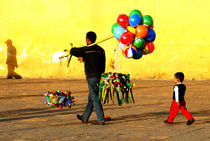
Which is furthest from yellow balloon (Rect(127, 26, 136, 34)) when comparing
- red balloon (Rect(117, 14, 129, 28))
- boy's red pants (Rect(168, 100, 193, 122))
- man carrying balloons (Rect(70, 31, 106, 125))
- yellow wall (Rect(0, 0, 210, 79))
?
yellow wall (Rect(0, 0, 210, 79))

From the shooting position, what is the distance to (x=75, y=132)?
765 centimetres

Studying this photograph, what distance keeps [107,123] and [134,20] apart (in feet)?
6.56

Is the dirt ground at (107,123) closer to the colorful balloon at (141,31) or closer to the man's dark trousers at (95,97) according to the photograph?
the man's dark trousers at (95,97)

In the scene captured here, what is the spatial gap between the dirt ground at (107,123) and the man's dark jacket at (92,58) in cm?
97

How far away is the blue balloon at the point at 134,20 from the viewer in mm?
8641

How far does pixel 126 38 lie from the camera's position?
8.56 metres

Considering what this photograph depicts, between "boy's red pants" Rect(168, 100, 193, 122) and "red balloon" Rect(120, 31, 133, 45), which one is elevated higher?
"red balloon" Rect(120, 31, 133, 45)

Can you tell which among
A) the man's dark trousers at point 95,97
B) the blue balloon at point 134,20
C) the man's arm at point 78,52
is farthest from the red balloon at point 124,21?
the man's dark trousers at point 95,97

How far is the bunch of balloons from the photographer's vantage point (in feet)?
28.1

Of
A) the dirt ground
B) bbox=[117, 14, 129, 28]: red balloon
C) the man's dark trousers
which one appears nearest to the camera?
the dirt ground

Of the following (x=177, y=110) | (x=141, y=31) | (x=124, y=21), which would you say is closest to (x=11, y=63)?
(x=124, y=21)

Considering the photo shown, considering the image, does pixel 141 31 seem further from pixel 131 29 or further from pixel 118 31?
→ pixel 118 31

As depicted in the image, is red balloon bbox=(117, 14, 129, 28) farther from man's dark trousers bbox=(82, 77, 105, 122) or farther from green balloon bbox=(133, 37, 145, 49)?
man's dark trousers bbox=(82, 77, 105, 122)

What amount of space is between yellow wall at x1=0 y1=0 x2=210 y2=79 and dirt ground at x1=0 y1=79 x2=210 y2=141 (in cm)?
523
